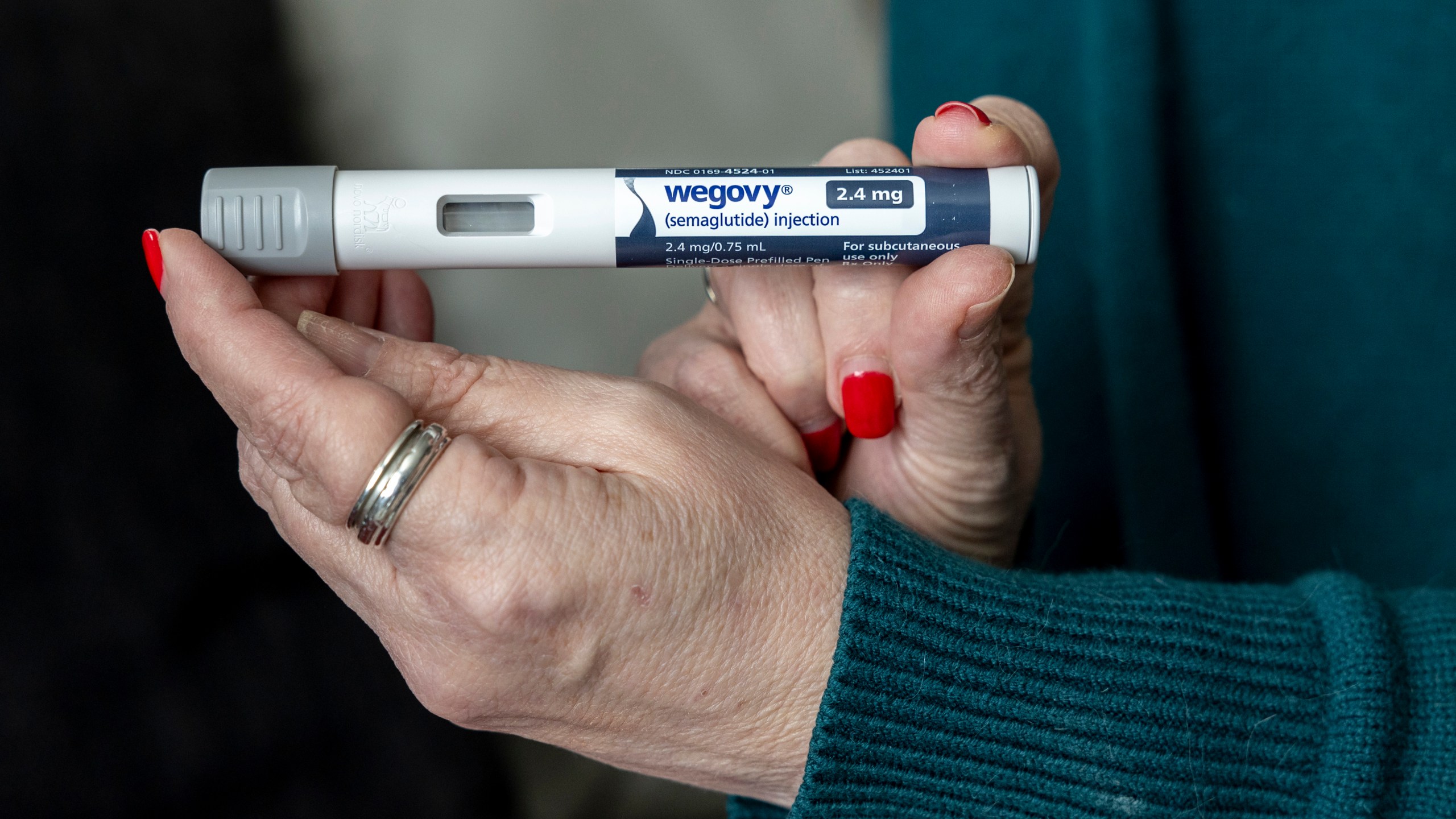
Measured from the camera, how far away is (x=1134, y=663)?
0.62 metres

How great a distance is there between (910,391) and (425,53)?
0.93 metres

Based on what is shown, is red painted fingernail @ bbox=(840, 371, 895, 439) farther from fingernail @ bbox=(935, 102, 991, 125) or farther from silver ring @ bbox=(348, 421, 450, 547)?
silver ring @ bbox=(348, 421, 450, 547)

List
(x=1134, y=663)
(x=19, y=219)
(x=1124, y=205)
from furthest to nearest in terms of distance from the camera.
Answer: (x=1124, y=205), (x=19, y=219), (x=1134, y=663)

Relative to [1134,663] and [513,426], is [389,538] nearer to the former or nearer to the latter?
[513,426]

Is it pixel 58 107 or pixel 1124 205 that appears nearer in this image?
pixel 58 107

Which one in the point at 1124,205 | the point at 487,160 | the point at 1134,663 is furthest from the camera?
the point at 487,160

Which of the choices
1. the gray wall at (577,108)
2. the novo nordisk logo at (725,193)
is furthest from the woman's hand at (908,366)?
the gray wall at (577,108)

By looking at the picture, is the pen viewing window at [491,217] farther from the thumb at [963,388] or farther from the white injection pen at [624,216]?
the thumb at [963,388]

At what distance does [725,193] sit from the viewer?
0.65 meters

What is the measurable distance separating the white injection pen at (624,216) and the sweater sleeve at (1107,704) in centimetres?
21

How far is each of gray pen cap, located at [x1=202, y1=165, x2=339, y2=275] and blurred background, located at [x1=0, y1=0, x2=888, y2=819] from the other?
26cm

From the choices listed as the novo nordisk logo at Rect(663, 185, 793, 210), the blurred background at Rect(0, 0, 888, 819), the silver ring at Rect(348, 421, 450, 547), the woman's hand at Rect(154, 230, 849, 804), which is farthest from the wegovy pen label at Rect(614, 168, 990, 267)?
the blurred background at Rect(0, 0, 888, 819)

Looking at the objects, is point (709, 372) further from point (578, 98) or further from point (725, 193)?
point (578, 98)

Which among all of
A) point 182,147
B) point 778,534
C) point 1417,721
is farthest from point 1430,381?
point 182,147
